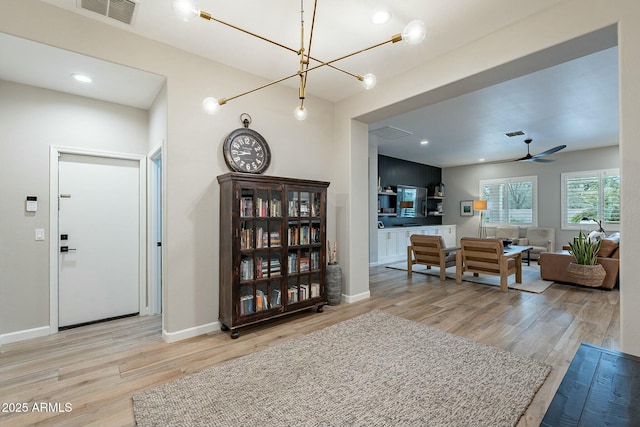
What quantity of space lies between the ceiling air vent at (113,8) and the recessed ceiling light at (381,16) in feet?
6.38

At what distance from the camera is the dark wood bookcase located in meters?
2.93

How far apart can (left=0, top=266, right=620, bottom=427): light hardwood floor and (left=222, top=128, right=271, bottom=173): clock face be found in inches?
72.2

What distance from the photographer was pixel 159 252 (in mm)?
3643

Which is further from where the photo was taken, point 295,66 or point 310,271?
point 310,271

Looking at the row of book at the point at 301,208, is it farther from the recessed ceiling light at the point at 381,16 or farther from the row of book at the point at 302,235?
the recessed ceiling light at the point at 381,16

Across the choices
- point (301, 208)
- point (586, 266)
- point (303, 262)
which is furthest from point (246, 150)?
point (586, 266)

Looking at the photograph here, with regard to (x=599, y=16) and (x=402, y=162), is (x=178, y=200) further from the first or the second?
(x=402, y=162)

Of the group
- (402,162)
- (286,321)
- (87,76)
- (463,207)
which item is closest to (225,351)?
(286,321)

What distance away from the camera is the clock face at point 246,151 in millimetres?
3197

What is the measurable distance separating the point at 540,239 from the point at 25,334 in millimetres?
10177

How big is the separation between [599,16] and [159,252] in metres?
4.79

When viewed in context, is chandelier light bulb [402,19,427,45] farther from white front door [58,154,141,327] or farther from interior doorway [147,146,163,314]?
white front door [58,154,141,327]

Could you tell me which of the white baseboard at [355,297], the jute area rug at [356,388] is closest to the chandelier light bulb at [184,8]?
the jute area rug at [356,388]

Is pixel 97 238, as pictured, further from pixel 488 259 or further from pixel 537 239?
pixel 537 239
